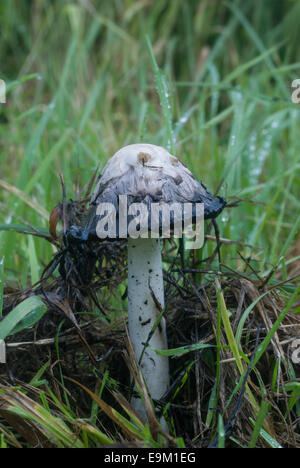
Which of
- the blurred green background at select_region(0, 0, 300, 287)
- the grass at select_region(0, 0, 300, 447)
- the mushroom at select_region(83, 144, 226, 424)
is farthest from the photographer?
the blurred green background at select_region(0, 0, 300, 287)

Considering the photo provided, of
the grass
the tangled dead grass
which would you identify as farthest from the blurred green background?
the tangled dead grass

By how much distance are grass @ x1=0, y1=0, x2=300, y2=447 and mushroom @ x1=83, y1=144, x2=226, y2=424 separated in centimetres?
12

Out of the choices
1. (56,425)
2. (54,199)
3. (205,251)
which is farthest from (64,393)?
(54,199)

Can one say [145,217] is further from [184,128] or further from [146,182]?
[184,128]


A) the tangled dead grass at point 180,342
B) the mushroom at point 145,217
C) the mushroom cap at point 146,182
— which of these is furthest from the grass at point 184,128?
the mushroom cap at point 146,182

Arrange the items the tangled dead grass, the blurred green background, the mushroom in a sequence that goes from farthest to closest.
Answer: the blurred green background, the tangled dead grass, the mushroom

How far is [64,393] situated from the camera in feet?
4.50

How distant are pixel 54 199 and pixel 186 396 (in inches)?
60.6

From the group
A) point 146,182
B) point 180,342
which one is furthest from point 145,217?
point 180,342

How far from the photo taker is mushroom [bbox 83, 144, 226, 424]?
A: 121cm

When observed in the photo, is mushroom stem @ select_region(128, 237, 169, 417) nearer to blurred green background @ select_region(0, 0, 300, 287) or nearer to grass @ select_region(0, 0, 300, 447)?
→ grass @ select_region(0, 0, 300, 447)

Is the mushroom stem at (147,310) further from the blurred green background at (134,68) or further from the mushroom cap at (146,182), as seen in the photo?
the blurred green background at (134,68)

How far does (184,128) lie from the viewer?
11.0ft

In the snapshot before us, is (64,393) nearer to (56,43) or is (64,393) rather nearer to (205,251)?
(205,251)
